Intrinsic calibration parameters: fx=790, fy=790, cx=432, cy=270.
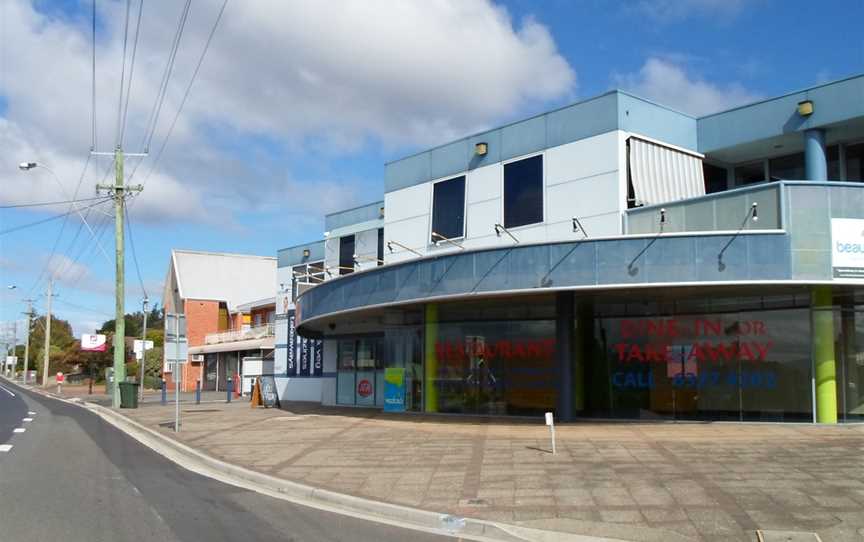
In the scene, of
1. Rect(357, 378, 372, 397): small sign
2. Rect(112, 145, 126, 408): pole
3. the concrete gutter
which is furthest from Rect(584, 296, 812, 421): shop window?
Rect(112, 145, 126, 408): pole

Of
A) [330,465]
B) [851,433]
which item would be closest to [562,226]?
[851,433]

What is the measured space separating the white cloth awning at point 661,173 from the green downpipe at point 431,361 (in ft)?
24.3

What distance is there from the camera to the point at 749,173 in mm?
22688

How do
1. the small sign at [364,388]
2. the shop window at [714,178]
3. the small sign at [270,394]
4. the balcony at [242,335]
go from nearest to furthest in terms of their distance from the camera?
the shop window at [714,178] < the small sign at [364,388] < the small sign at [270,394] < the balcony at [242,335]

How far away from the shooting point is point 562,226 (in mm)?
20891

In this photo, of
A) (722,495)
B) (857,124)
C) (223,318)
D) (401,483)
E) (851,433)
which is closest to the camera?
(722,495)

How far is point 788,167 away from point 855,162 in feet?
5.45

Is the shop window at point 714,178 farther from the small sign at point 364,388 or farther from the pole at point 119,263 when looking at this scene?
the pole at point 119,263

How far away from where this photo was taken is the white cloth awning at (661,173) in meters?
20.0

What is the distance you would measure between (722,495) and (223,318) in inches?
2212

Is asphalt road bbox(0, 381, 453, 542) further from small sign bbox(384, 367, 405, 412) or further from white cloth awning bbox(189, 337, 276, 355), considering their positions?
white cloth awning bbox(189, 337, 276, 355)

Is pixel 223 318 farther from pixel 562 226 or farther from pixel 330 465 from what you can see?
pixel 330 465

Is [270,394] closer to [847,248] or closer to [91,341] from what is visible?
[847,248]

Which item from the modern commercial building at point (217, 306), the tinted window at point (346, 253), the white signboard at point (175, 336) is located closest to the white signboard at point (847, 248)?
the white signboard at point (175, 336)
